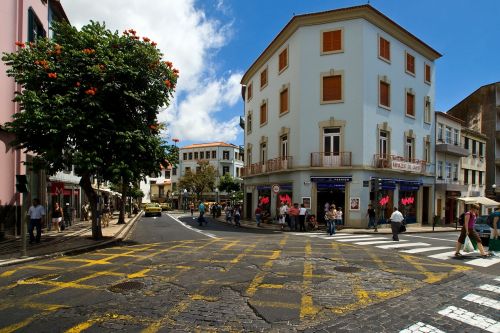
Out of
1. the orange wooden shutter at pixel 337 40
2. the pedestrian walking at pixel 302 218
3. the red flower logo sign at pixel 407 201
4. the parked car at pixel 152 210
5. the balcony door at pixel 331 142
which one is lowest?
the parked car at pixel 152 210

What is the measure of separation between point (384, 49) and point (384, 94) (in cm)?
301

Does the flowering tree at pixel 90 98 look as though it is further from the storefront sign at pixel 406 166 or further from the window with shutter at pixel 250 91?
the window with shutter at pixel 250 91

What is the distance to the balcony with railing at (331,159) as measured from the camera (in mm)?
22031

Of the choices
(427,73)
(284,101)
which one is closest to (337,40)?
(284,101)

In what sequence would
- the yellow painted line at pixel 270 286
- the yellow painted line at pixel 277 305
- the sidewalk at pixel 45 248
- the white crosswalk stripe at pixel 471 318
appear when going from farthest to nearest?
the sidewalk at pixel 45 248, the yellow painted line at pixel 270 286, the yellow painted line at pixel 277 305, the white crosswalk stripe at pixel 471 318

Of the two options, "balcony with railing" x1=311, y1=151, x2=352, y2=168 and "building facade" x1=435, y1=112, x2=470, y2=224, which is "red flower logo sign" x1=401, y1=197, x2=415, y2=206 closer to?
"building facade" x1=435, y1=112, x2=470, y2=224

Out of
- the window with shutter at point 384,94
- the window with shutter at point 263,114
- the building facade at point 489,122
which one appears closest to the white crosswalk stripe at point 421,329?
the window with shutter at point 384,94

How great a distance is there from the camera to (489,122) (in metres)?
38.5

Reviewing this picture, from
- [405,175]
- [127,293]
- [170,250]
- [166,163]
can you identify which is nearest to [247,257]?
[170,250]

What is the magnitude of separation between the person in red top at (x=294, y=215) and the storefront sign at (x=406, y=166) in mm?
7453

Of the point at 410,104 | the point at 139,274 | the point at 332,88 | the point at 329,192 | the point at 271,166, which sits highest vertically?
the point at 332,88

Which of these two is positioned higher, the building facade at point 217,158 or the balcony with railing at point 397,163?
the building facade at point 217,158

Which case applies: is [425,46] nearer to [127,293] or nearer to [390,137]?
[390,137]

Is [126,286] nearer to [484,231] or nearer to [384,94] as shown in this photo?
[484,231]
